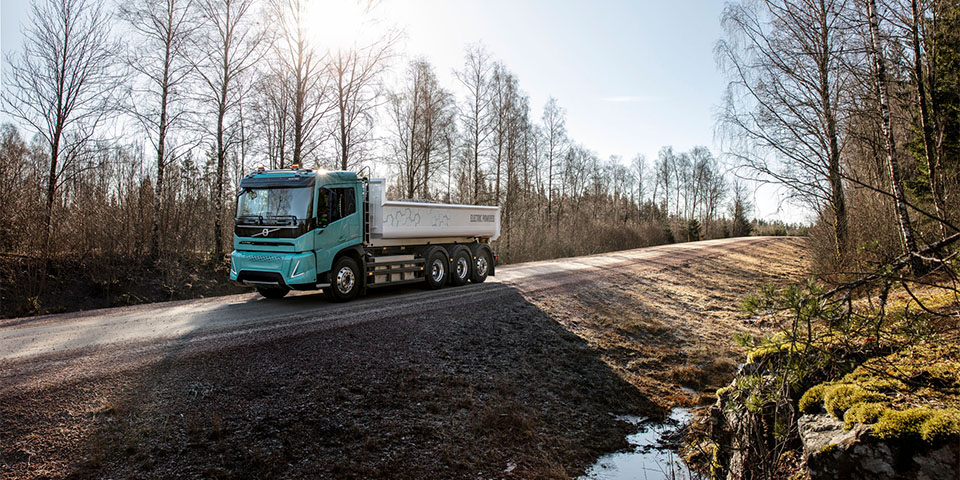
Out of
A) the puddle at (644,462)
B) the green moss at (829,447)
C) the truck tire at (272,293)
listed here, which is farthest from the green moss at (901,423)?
the truck tire at (272,293)

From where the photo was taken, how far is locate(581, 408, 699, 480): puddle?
482cm

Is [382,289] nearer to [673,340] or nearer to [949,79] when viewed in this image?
[673,340]

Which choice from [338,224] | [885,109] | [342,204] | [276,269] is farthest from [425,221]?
[885,109]

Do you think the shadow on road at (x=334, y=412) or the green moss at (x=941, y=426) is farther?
the shadow on road at (x=334, y=412)

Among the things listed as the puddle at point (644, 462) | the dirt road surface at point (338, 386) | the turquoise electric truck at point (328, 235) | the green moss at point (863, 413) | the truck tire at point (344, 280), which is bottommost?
the puddle at point (644, 462)

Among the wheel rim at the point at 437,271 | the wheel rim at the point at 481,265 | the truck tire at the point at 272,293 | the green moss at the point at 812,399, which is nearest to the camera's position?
the green moss at the point at 812,399

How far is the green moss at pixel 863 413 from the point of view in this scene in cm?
271

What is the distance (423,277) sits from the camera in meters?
11.8

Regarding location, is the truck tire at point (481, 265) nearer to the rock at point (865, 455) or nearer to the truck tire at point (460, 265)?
the truck tire at point (460, 265)

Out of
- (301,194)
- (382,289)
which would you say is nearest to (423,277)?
(382,289)

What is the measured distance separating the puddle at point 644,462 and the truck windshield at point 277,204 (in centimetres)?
695

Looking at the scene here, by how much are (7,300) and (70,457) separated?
922 cm

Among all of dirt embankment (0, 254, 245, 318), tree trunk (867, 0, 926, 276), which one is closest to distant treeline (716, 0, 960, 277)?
tree trunk (867, 0, 926, 276)

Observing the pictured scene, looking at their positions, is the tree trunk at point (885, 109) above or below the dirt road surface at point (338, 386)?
above
